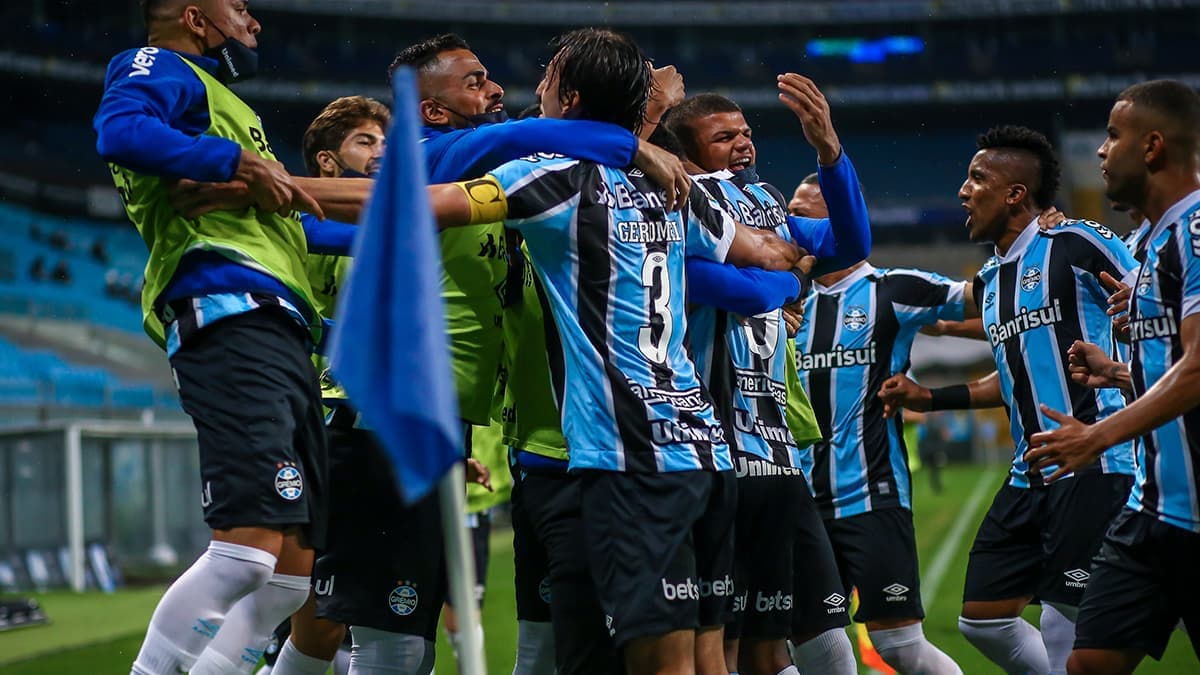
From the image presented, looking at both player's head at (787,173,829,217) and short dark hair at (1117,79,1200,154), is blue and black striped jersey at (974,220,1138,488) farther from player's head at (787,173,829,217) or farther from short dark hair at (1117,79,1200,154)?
short dark hair at (1117,79,1200,154)

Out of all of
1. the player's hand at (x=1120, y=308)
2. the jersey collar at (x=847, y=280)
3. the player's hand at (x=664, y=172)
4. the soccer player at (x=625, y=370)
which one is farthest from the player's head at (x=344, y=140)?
the player's hand at (x=1120, y=308)

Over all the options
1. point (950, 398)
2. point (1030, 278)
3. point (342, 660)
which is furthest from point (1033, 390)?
point (342, 660)

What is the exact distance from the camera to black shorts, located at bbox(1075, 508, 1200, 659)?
11.6 ft

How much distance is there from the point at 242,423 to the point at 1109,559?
2493 mm

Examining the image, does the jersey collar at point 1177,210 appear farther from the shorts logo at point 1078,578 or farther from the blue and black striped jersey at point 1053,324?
the shorts logo at point 1078,578

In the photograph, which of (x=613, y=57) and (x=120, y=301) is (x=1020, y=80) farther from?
(x=613, y=57)

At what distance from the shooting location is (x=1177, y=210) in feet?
11.8

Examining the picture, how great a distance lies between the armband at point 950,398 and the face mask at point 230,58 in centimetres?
329

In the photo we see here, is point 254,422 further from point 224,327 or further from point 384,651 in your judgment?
point 384,651

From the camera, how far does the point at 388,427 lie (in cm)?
215

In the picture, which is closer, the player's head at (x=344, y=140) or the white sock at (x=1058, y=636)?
the player's head at (x=344, y=140)

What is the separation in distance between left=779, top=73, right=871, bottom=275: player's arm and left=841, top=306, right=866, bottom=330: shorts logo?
1652 millimetres

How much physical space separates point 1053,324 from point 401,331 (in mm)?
3568

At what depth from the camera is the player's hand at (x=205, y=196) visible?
3219mm
